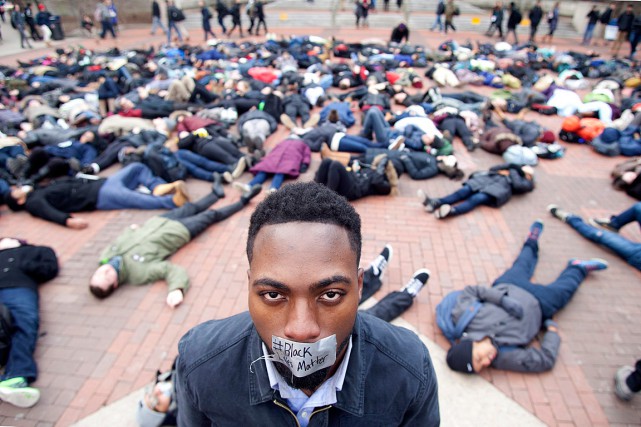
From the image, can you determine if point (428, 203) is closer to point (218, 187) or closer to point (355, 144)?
point (355, 144)

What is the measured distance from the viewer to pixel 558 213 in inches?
217

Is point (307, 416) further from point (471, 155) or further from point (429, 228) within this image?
point (471, 155)

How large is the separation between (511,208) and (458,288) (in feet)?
7.63

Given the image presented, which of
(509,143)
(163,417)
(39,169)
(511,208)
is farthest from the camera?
(509,143)

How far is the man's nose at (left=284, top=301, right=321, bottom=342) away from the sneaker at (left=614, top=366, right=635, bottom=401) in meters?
3.44

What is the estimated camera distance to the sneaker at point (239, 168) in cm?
656

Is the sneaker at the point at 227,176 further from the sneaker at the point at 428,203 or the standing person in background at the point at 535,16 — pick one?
the standing person in background at the point at 535,16

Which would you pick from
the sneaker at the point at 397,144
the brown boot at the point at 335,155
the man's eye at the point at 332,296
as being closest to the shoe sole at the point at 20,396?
the man's eye at the point at 332,296

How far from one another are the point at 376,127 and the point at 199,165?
3.77 m

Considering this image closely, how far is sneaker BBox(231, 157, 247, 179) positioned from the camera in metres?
6.56

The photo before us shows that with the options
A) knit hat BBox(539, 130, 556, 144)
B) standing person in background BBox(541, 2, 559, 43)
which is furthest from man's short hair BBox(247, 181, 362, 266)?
standing person in background BBox(541, 2, 559, 43)

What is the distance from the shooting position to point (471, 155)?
759 centimetres

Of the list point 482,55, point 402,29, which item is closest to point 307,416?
point 482,55

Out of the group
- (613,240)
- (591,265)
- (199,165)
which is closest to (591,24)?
(613,240)
